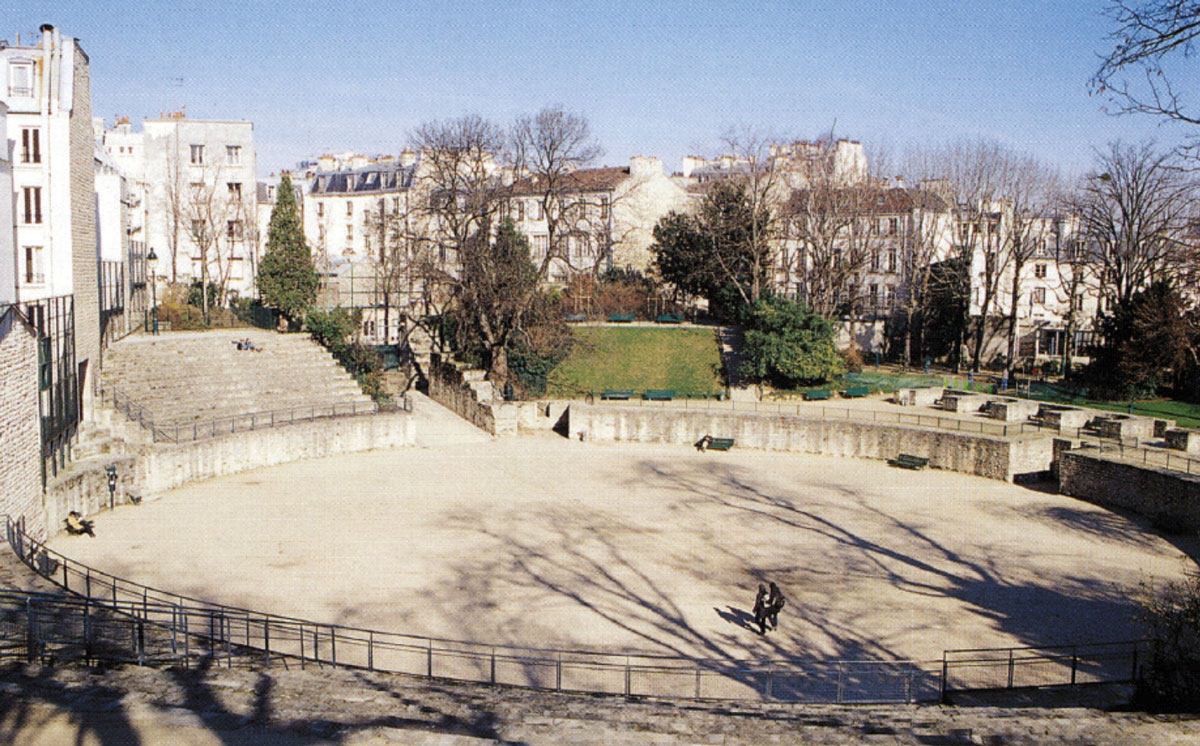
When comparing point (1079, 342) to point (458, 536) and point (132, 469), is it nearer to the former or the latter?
point (458, 536)

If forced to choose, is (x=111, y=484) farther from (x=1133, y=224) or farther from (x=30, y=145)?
(x=1133, y=224)

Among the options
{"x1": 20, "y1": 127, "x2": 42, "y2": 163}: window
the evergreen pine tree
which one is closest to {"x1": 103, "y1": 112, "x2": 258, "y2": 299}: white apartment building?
the evergreen pine tree

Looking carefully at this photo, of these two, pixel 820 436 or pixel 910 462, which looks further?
pixel 820 436

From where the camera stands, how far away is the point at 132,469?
84.6 ft

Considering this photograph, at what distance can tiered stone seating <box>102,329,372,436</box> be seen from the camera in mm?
31078

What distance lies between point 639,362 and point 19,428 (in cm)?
2780

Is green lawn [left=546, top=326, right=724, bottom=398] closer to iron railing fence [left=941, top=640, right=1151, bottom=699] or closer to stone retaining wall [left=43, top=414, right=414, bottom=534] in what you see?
stone retaining wall [left=43, top=414, right=414, bottom=534]

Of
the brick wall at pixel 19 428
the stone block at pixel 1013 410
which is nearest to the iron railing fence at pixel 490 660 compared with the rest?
the brick wall at pixel 19 428

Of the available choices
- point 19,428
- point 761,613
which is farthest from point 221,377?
point 761,613

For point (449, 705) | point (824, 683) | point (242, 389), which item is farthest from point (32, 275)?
point (824, 683)

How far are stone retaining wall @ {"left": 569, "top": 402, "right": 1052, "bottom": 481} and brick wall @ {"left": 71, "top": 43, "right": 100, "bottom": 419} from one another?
55.2ft

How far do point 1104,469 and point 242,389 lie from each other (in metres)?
28.8

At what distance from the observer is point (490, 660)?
1560cm

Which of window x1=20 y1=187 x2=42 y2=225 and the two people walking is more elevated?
window x1=20 y1=187 x2=42 y2=225
